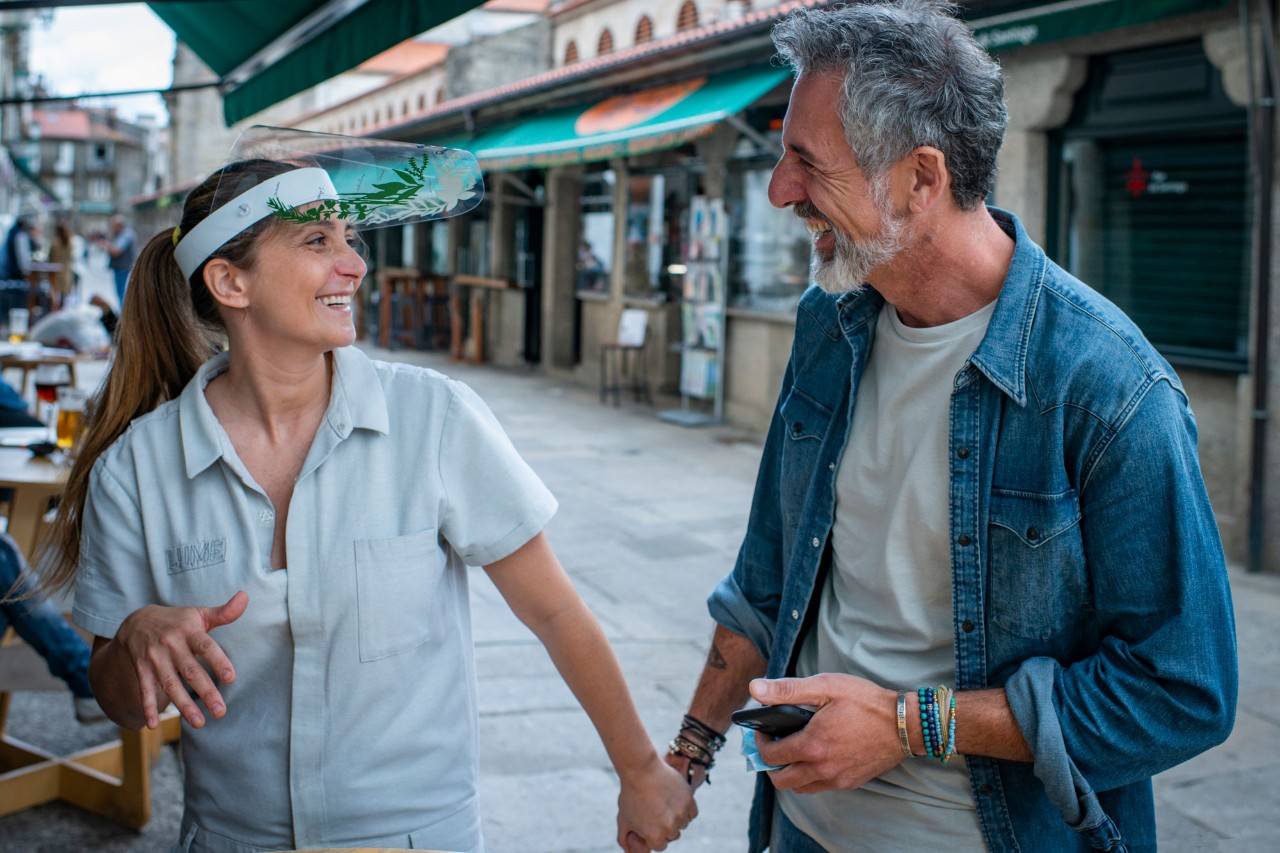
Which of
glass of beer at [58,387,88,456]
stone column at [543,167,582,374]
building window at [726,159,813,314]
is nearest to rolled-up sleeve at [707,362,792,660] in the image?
glass of beer at [58,387,88,456]

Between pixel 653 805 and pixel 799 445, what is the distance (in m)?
0.67

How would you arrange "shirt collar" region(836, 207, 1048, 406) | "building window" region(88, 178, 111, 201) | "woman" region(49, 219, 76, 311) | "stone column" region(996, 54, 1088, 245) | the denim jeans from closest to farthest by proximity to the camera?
1. "shirt collar" region(836, 207, 1048, 406)
2. the denim jeans
3. "stone column" region(996, 54, 1088, 245)
4. "woman" region(49, 219, 76, 311)
5. "building window" region(88, 178, 111, 201)

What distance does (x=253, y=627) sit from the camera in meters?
1.96

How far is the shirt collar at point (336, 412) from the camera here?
1993mm

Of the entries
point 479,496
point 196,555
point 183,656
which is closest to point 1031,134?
point 479,496

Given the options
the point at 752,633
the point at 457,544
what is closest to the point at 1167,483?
the point at 752,633

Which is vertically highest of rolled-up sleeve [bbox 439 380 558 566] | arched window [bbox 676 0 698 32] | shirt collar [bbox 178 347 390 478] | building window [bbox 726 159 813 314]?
arched window [bbox 676 0 698 32]

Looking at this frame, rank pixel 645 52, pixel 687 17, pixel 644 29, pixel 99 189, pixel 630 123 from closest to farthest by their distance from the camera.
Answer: pixel 630 123 → pixel 645 52 → pixel 687 17 → pixel 644 29 → pixel 99 189

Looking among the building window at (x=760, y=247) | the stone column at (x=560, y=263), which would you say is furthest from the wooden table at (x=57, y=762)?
the stone column at (x=560, y=263)

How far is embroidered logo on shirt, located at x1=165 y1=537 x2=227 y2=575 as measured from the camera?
6.44 feet

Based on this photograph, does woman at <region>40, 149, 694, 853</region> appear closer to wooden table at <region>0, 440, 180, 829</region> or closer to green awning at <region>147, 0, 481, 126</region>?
green awning at <region>147, 0, 481, 126</region>

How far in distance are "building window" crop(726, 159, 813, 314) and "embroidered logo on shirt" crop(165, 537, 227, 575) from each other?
966cm

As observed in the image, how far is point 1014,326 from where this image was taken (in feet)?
5.78

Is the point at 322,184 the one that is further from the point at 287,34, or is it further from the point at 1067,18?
the point at 1067,18
